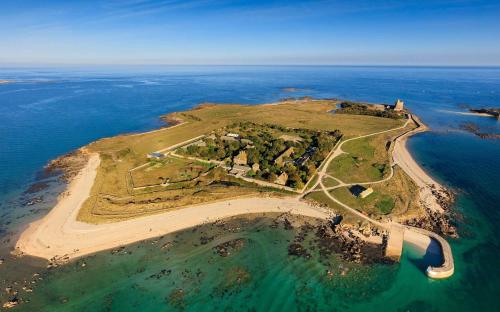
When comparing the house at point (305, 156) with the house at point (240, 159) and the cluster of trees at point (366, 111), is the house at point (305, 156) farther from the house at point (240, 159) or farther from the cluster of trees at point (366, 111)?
the cluster of trees at point (366, 111)

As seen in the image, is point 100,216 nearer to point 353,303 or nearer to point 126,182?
point 126,182

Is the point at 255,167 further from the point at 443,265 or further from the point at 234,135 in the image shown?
the point at 443,265

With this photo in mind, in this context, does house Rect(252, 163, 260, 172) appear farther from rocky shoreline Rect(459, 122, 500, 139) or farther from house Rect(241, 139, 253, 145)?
rocky shoreline Rect(459, 122, 500, 139)

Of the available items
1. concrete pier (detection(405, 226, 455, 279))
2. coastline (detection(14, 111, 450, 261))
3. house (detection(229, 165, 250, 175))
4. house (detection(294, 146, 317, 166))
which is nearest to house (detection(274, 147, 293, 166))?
house (detection(294, 146, 317, 166))

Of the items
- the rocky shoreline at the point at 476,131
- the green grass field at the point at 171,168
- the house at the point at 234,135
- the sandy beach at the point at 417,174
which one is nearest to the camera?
the green grass field at the point at 171,168

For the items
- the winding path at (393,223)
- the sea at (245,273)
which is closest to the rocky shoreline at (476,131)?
the winding path at (393,223)

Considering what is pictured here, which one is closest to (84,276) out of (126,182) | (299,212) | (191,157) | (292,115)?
(126,182)
